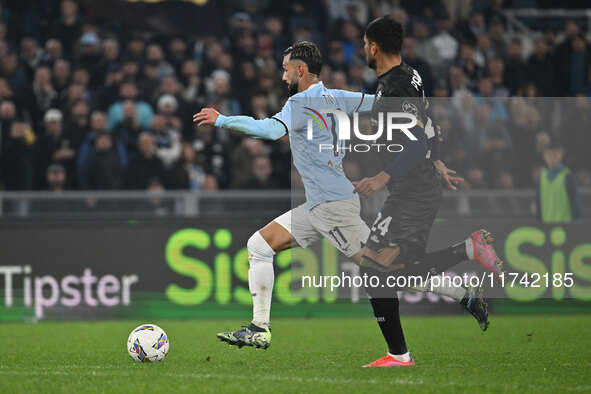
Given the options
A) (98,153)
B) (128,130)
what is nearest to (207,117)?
(98,153)

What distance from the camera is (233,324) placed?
11.8m

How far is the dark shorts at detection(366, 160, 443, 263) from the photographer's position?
7.23 meters

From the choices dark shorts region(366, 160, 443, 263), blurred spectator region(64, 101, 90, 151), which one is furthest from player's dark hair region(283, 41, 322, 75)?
blurred spectator region(64, 101, 90, 151)

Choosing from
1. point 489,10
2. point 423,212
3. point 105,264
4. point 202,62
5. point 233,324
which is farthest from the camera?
point 489,10

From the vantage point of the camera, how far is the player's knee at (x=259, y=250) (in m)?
7.80

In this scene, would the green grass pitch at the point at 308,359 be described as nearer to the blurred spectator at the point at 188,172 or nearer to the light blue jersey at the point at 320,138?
the light blue jersey at the point at 320,138

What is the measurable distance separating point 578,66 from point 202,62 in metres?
5.58

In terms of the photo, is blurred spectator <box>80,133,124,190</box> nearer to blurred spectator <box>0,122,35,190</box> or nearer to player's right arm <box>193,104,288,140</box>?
blurred spectator <box>0,122,35,190</box>

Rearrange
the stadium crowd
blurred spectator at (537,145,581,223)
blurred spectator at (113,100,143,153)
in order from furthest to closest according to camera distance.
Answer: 1. blurred spectator at (113,100,143,153)
2. the stadium crowd
3. blurred spectator at (537,145,581,223)

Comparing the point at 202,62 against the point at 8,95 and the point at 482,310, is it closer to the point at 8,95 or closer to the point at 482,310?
the point at 8,95

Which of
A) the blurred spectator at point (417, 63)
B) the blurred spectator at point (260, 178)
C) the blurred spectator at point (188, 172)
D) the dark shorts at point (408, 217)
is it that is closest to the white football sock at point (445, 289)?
the dark shorts at point (408, 217)

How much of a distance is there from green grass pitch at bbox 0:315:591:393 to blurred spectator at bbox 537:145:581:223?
56.3 inches

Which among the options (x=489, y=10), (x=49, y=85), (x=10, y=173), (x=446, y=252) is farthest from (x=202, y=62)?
(x=446, y=252)

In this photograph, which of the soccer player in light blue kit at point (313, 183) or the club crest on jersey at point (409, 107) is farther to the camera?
the soccer player in light blue kit at point (313, 183)
